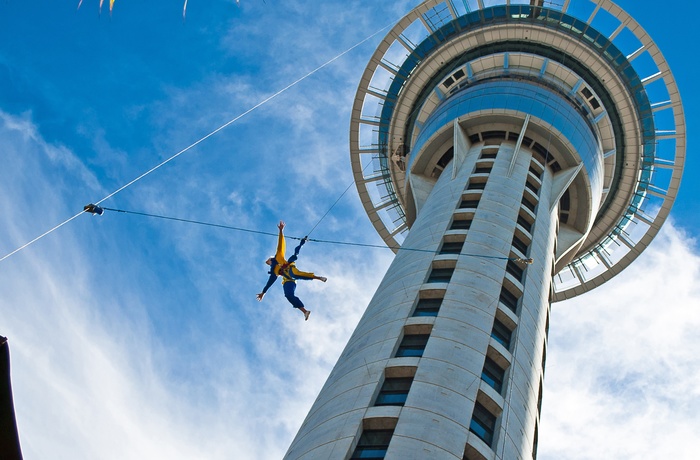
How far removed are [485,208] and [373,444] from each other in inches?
716

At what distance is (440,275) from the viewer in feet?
115

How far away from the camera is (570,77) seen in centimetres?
5341

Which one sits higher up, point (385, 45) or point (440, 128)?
point (385, 45)

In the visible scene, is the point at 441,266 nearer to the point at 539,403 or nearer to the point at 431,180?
the point at 539,403

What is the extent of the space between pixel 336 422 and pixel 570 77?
1420 inches

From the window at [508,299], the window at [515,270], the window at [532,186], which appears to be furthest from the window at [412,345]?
the window at [532,186]

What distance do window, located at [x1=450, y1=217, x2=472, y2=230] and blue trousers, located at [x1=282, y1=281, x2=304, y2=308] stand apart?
440 inches

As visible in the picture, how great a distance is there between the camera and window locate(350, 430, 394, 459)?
78.7 feet

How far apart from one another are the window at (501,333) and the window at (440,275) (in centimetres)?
304

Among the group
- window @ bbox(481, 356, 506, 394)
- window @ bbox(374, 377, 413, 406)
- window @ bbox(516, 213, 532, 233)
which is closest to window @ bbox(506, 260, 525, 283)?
window @ bbox(516, 213, 532, 233)

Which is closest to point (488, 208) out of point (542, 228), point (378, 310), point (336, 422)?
point (542, 228)

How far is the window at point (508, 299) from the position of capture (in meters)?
34.5

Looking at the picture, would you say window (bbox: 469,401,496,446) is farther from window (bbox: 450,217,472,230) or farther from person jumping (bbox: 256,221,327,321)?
window (bbox: 450,217,472,230)

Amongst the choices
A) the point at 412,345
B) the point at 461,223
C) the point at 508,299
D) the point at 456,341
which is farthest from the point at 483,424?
the point at 461,223
